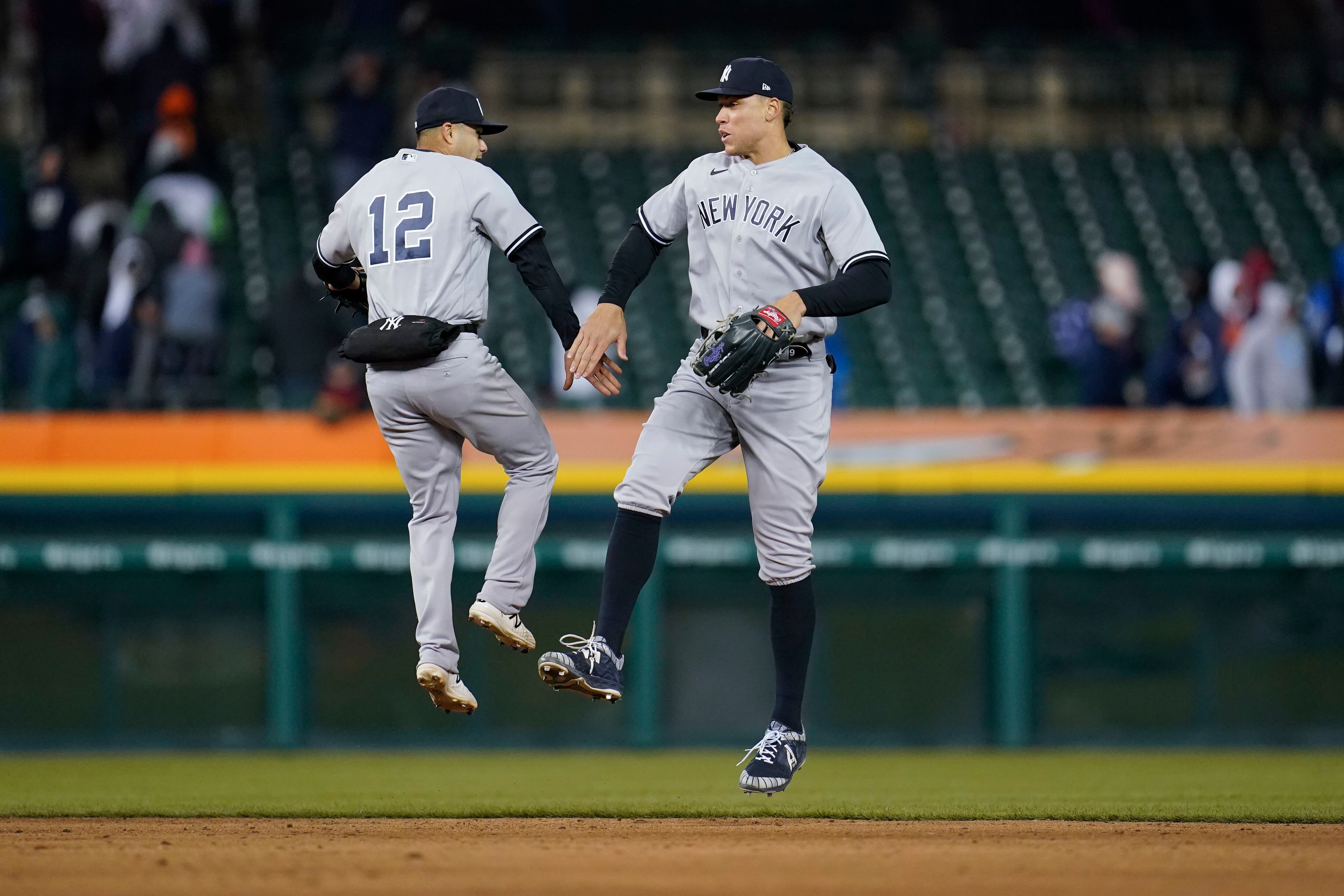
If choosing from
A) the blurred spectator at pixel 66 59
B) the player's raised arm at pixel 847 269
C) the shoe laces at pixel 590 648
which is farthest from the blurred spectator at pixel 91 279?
the player's raised arm at pixel 847 269

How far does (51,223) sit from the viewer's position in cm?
1105

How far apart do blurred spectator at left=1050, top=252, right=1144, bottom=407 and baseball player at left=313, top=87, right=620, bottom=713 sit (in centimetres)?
511

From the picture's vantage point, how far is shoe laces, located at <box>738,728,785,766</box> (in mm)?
5508

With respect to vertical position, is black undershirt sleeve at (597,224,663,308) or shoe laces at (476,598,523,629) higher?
black undershirt sleeve at (597,224,663,308)

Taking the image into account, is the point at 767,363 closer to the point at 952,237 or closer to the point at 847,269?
the point at 847,269

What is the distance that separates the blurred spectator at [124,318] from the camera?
32.8 feet

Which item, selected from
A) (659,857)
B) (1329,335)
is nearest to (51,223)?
(1329,335)

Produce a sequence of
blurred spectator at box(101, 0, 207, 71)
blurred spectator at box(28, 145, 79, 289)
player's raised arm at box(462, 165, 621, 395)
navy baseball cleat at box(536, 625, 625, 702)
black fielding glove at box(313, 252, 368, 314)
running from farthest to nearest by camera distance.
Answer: blurred spectator at box(101, 0, 207, 71) → blurred spectator at box(28, 145, 79, 289) → black fielding glove at box(313, 252, 368, 314) → player's raised arm at box(462, 165, 621, 395) → navy baseball cleat at box(536, 625, 625, 702)

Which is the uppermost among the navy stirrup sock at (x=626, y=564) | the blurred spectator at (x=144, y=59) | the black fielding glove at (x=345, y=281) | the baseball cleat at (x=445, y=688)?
the blurred spectator at (x=144, y=59)

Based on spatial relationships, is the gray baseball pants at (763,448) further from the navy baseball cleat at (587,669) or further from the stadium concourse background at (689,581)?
the stadium concourse background at (689,581)

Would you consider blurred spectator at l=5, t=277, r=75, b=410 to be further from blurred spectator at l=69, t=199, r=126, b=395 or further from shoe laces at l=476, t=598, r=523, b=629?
shoe laces at l=476, t=598, r=523, b=629

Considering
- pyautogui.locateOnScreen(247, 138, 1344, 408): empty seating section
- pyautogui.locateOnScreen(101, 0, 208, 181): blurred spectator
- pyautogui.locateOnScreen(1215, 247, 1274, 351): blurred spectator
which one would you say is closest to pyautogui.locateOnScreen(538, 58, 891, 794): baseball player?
pyautogui.locateOnScreen(247, 138, 1344, 408): empty seating section

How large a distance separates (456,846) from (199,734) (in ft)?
13.8

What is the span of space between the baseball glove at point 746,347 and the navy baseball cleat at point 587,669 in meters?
0.81
